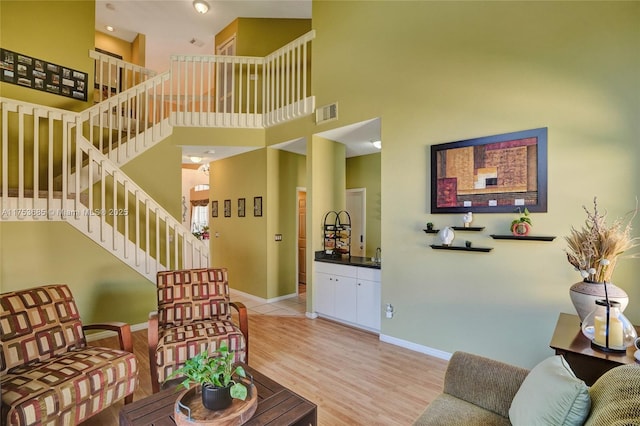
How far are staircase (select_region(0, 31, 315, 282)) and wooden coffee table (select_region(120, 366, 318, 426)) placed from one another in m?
2.63

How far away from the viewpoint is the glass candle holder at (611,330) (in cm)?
161

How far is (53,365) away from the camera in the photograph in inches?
81.0

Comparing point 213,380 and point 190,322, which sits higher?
point 213,380

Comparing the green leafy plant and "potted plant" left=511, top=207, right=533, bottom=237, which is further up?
"potted plant" left=511, top=207, right=533, bottom=237

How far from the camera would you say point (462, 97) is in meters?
3.11

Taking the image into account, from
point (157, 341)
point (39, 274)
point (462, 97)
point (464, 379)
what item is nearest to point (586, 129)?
point (462, 97)

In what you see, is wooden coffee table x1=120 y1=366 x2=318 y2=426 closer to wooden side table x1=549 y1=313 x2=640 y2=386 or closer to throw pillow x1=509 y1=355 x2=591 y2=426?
throw pillow x1=509 y1=355 x2=591 y2=426

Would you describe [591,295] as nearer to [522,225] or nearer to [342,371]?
[522,225]

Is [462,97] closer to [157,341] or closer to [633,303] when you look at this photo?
[633,303]

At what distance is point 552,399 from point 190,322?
2806 millimetres

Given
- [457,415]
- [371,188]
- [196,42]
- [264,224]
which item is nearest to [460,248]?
[457,415]

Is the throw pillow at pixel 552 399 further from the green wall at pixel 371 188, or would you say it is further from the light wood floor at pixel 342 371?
the green wall at pixel 371 188

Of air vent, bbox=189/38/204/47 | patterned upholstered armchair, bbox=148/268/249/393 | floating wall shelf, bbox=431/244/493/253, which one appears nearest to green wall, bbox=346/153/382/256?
floating wall shelf, bbox=431/244/493/253

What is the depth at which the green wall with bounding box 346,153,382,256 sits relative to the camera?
20.9ft
